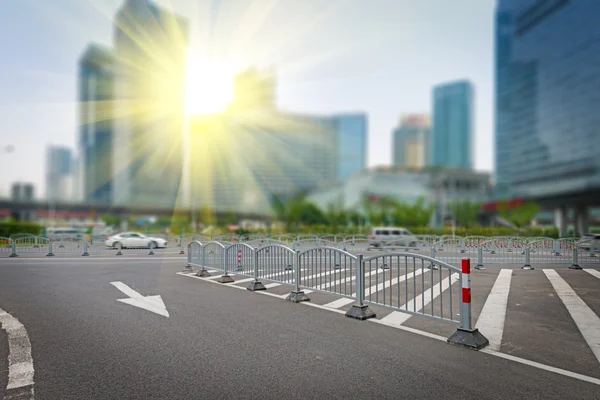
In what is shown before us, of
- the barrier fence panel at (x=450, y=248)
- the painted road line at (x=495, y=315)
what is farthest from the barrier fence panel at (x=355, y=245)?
the painted road line at (x=495, y=315)

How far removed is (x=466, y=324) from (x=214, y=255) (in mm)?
8827

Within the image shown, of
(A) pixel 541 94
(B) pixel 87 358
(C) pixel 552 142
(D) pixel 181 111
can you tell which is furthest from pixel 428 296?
(A) pixel 541 94

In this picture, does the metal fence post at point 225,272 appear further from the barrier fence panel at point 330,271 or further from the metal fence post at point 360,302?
the metal fence post at point 360,302

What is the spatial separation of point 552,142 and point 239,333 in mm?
175564

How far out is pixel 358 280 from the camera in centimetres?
750

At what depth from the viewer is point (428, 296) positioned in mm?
9500

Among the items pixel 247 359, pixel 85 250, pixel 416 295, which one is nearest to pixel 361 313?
pixel 247 359

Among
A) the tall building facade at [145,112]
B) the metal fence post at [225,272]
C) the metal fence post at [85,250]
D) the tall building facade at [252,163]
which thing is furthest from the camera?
the tall building facade at [252,163]

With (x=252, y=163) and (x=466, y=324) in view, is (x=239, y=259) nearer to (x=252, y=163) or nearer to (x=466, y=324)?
(x=466, y=324)

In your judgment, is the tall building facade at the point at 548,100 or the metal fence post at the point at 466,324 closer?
the metal fence post at the point at 466,324

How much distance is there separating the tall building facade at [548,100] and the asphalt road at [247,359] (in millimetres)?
134031

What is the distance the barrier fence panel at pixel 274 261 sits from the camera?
33.4ft

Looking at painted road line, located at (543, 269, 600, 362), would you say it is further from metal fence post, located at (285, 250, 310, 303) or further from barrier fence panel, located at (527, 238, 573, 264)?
barrier fence panel, located at (527, 238, 573, 264)

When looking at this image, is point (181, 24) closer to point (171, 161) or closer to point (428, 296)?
point (171, 161)
